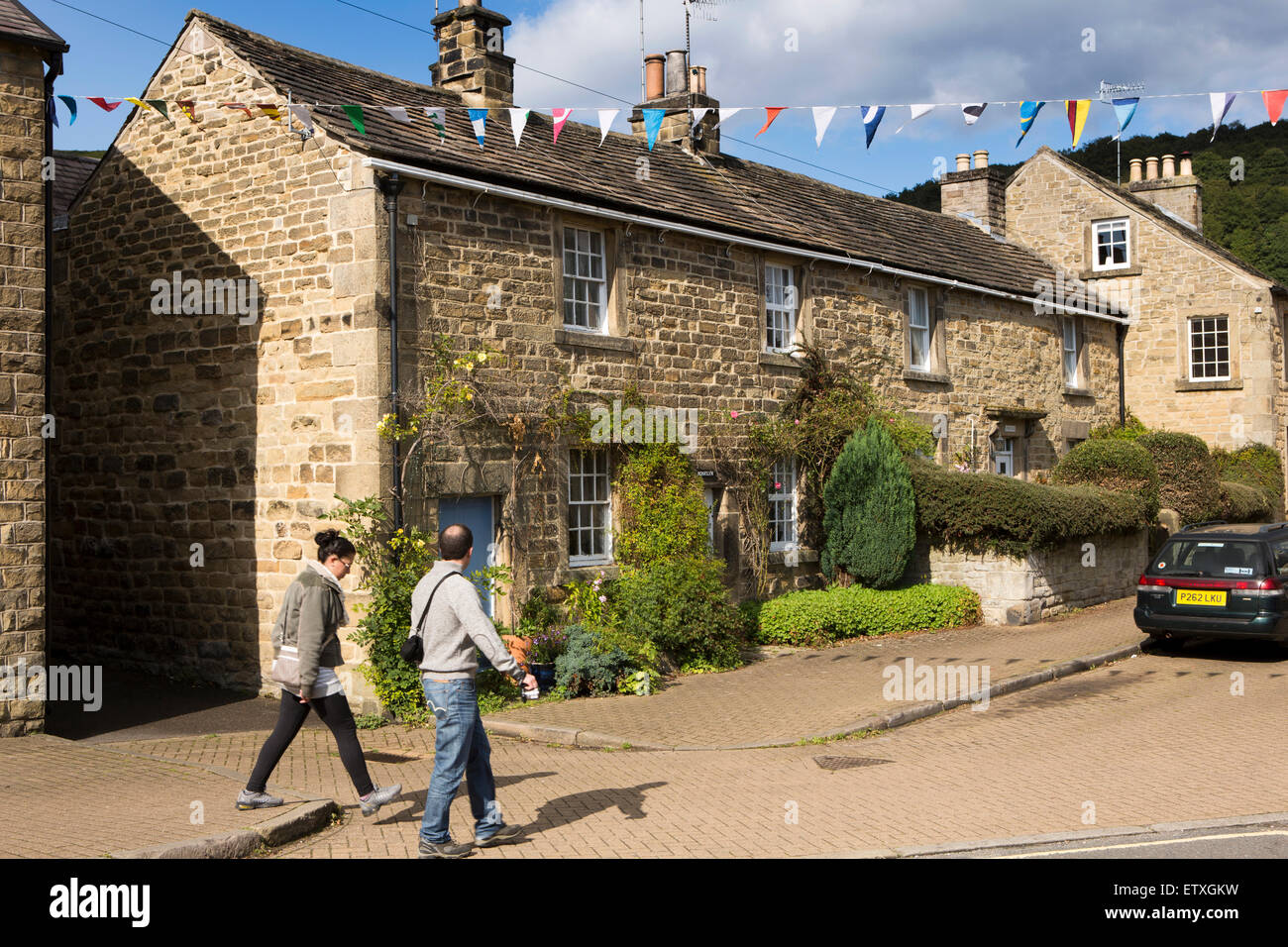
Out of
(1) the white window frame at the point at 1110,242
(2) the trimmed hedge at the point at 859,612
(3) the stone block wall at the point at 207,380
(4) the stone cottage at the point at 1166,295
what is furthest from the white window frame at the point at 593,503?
(1) the white window frame at the point at 1110,242

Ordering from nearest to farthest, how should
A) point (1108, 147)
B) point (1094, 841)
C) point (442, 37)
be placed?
point (1094, 841)
point (442, 37)
point (1108, 147)

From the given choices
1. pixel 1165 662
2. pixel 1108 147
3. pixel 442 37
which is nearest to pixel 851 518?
pixel 1165 662

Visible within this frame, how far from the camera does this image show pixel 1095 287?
97.6 ft

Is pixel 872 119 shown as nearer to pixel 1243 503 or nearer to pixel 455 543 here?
pixel 455 543

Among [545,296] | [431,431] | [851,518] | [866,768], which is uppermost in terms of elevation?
[545,296]

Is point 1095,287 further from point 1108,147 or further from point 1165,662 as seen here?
point 1108,147

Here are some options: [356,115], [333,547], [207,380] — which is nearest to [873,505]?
[356,115]

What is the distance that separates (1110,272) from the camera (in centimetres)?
2975

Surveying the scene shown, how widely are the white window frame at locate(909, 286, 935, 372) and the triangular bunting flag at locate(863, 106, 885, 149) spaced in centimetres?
786

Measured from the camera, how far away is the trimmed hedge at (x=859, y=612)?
613 inches

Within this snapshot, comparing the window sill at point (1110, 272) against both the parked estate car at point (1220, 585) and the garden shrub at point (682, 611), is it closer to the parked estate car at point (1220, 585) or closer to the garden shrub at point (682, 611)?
the parked estate car at point (1220, 585)

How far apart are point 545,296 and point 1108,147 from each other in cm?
4349

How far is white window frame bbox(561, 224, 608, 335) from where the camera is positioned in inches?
556

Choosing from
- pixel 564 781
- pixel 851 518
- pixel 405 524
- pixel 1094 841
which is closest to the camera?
pixel 1094 841
